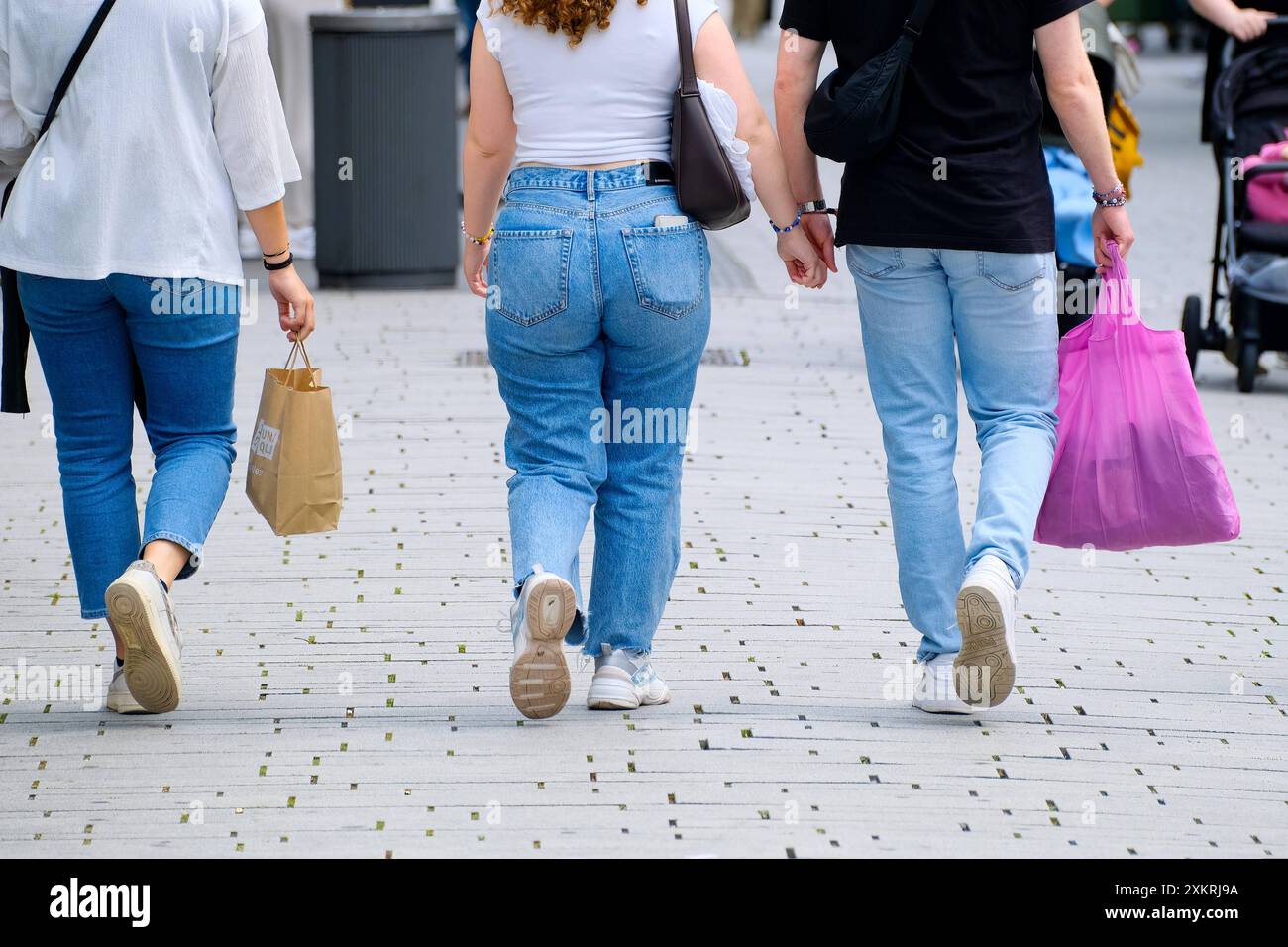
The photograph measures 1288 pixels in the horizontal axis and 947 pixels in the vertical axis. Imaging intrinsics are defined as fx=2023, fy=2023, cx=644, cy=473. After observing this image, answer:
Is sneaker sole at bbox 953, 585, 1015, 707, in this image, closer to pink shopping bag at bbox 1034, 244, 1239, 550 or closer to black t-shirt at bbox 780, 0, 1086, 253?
pink shopping bag at bbox 1034, 244, 1239, 550

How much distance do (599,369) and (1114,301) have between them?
4.13 ft

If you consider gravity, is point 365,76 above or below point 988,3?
below

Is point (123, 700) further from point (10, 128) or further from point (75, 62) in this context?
point (75, 62)

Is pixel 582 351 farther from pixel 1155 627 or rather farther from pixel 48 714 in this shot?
pixel 1155 627

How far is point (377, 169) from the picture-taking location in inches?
411

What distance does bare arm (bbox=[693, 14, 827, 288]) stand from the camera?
426cm

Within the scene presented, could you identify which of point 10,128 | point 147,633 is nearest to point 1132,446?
point 147,633

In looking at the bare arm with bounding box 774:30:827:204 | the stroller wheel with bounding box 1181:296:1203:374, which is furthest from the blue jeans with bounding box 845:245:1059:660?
the stroller wheel with bounding box 1181:296:1203:374

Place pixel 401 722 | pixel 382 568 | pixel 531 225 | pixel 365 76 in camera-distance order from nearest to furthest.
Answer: pixel 531 225 → pixel 401 722 → pixel 382 568 → pixel 365 76

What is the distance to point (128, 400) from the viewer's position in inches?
181

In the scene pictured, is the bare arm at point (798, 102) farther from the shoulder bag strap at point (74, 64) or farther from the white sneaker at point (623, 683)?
the shoulder bag strap at point (74, 64)

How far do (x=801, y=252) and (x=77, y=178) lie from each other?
161 cm

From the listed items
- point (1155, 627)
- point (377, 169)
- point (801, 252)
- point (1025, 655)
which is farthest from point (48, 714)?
point (377, 169)

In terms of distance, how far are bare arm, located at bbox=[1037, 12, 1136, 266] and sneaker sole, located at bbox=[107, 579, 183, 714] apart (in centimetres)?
225
